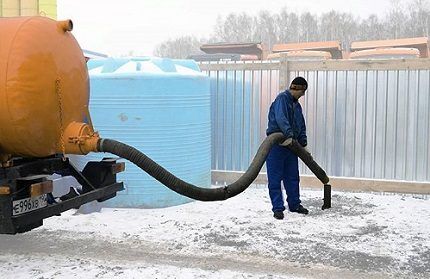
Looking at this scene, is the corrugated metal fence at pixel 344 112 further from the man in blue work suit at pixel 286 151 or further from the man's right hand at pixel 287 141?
the man's right hand at pixel 287 141

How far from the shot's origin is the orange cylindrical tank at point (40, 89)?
3834 millimetres

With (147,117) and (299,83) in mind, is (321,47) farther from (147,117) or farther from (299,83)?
(147,117)

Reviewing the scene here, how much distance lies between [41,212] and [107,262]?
3.74 feet

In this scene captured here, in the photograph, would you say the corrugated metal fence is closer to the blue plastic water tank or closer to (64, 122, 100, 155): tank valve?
the blue plastic water tank

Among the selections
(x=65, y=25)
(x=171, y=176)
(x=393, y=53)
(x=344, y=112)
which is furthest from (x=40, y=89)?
(x=393, y=53)

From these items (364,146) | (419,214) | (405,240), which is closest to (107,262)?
(405,240)

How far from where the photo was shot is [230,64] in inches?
333

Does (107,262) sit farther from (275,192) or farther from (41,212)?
(275,192)

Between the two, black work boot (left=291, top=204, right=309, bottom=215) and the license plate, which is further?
black work boot (left=291, top=204, right=309, bottom=215)

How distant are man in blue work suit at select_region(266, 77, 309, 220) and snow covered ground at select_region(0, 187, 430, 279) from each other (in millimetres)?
270

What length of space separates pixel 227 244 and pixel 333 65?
12.3ft

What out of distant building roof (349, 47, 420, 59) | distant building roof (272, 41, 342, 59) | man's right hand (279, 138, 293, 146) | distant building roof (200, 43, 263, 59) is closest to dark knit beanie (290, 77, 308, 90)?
man's right hand (279, 138, 293, 146)

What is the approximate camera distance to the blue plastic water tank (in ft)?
22.8

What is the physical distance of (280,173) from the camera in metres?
6.60
